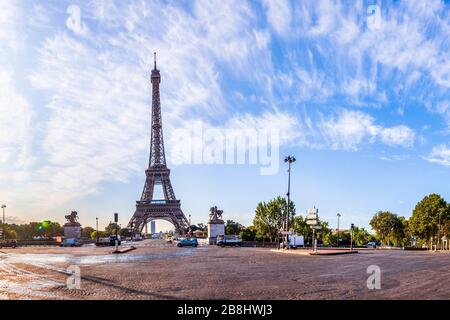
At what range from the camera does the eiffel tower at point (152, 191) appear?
409 feet

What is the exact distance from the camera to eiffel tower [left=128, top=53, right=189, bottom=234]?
409ft

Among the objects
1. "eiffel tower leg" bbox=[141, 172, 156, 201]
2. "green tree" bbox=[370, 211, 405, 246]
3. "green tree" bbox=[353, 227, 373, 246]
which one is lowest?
"green tree" bbox=[353, 227, 373, 246]

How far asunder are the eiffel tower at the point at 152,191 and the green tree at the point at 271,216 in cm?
3422

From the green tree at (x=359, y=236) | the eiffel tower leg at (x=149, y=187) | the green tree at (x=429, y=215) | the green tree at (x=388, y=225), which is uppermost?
the eiffel tower leg at (x=149, y=187)

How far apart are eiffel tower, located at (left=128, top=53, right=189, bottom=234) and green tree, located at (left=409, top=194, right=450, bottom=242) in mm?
63617

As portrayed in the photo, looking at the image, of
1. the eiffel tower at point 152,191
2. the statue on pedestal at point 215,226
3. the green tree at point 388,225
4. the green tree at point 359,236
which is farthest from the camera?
the green tree at point 359,236

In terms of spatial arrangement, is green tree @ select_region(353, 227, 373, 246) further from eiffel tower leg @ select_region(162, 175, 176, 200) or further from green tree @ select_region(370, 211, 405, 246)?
eiffel tower leg @ select_region(162, 175, 176, 200)

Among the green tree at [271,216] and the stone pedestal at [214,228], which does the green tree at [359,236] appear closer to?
the green tree at [271,216]

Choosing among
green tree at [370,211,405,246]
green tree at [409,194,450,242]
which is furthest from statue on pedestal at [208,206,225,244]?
green tree at [370,211,405,246]

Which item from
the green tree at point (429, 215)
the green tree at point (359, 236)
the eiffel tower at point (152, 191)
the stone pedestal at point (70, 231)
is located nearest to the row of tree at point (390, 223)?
the green tree at point (429, 215)

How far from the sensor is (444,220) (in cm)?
7656

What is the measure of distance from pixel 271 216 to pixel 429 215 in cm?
3080
